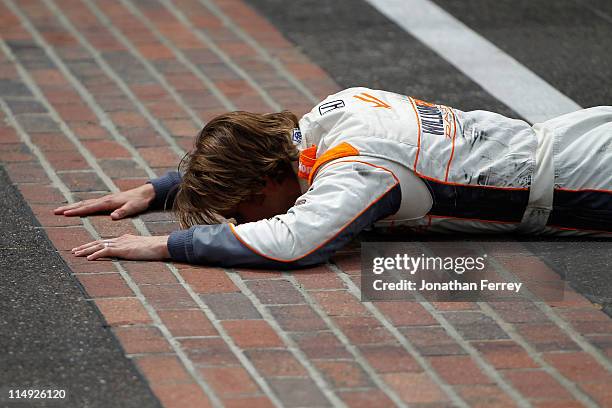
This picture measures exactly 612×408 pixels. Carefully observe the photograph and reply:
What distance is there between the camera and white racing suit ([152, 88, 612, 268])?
12.5ft

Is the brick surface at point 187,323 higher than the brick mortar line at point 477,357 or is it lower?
lower

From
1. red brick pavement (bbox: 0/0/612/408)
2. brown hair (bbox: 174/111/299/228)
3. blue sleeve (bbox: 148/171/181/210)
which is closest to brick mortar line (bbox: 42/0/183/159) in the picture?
red brick pavement (bbox: 0/0/612/408)

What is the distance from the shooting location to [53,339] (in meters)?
3.42

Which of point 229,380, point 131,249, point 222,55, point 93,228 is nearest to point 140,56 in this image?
point 222,55

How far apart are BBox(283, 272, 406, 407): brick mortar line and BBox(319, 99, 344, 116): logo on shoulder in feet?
1.96

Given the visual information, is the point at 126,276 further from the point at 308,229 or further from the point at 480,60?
the point at 480,60

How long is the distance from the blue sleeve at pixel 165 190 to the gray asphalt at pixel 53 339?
472mm

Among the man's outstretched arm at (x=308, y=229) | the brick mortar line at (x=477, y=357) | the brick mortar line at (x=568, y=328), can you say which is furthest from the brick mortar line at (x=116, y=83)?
the brick mortar line at (x=568, y=328)

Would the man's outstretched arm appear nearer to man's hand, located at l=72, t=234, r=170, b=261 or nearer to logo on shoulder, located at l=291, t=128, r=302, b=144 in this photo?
man's hand, located at l=72, t=234, r=170, b=261

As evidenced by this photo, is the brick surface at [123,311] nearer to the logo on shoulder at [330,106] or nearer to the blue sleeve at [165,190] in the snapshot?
the blue sleeve at [165,190]

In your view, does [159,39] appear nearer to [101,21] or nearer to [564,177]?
[101,21]

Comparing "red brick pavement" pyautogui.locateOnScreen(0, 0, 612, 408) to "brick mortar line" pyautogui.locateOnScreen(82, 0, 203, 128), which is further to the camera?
"brick mortar line" pyautogui.locateOnScreen(82, 0, 203, 128)

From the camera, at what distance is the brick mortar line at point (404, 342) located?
10.3 feet

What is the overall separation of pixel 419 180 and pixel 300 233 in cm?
47
